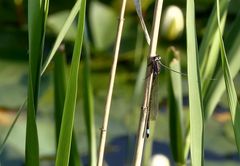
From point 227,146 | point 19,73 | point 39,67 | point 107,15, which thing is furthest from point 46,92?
point 39,67

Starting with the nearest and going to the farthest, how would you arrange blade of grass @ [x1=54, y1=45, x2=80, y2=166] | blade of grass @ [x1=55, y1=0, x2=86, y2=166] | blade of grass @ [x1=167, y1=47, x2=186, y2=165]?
blade of grass @ [x1=55, y1=0, x2=86, y2=166]
blade of grass @ [x1=54, y1=45, x2=80, y2=166]
blade of grass @ [x1=167, y1=47, x2=186, y2=165]

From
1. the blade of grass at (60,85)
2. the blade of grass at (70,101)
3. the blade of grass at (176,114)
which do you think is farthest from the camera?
the blade of grass at (176,114)

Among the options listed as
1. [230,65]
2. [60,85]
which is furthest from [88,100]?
[230,65]

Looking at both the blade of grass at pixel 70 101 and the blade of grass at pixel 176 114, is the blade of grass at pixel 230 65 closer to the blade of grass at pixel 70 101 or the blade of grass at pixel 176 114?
the blade of grass at pixel 176 114

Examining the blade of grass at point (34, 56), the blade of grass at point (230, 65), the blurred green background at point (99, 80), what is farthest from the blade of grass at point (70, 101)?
the blurred green background at point (99, 80)

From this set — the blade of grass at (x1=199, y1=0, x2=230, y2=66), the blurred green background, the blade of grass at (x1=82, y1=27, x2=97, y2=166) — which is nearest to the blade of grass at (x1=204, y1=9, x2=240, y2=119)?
the blade of grass at (x1=199, y1=0, x2=230, y2=66)

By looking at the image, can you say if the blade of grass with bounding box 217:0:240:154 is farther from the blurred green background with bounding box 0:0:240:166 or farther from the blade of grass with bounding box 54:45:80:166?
the blurred green background with bounding box 0:0:240:166
